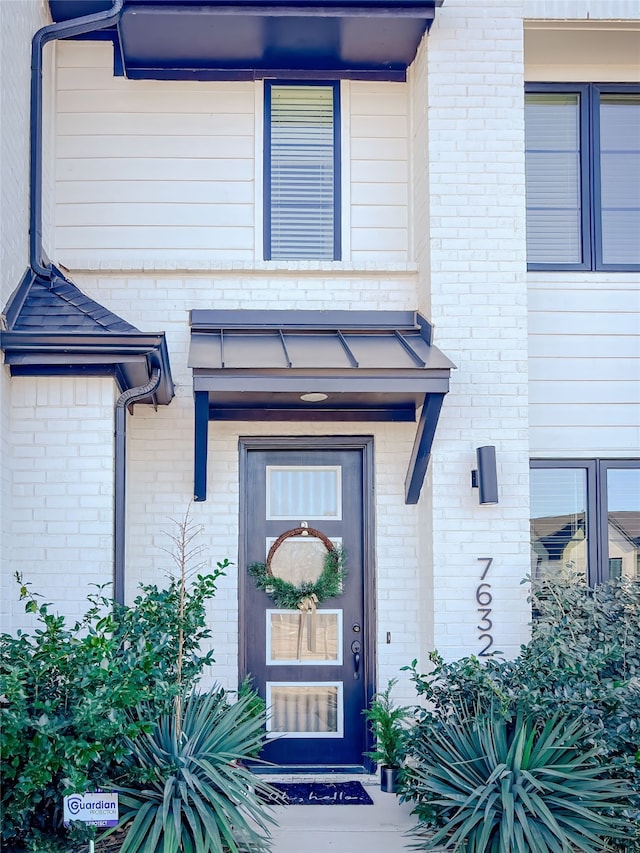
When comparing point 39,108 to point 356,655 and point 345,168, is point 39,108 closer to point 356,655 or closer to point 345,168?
point 345,168

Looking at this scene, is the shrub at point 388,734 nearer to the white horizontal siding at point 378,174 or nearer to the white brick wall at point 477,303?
the white brick wall at point 477,303

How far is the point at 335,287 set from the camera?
6988 mm

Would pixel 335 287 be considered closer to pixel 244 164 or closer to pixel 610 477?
pixel 244 164

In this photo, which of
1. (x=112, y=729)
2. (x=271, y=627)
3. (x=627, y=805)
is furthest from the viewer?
(x=271, y=627)

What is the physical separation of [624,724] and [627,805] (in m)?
0.42

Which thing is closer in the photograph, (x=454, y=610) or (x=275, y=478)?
(x=454, y=610)

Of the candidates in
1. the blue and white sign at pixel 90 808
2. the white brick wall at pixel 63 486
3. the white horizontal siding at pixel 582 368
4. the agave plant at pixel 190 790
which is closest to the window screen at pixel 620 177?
the white horizontal siding at pixel 582 368

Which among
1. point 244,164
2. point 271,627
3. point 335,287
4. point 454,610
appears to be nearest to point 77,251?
point 244,164

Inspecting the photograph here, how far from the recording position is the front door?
6.75 m

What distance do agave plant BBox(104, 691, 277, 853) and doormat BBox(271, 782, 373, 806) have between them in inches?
30.4

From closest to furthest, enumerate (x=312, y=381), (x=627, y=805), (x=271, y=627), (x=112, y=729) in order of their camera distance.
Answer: (x=112, y=729) → (x=627, y=805) → (x=312, y=381) → (x=271, y=627)

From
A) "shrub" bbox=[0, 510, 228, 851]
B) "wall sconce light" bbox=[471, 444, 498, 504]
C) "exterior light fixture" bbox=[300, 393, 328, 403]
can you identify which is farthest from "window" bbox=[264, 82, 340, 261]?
"shrub" bbox=[0, 510, 228, 851]

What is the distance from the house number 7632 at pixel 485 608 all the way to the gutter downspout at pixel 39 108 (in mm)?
3528

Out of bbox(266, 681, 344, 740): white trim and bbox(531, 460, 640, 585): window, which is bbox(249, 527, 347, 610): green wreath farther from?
bbox(531, 460, 640, 585): window
